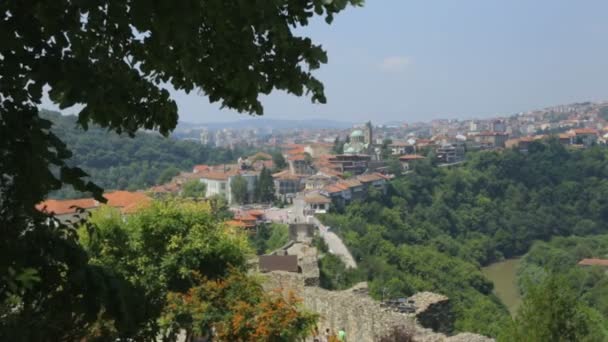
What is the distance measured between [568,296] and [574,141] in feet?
390

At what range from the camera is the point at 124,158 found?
9956 cm

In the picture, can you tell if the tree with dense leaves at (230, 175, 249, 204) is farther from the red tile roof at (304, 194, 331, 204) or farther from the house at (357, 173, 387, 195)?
the house at (357, 173, 387, 195)

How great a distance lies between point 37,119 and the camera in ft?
9.17

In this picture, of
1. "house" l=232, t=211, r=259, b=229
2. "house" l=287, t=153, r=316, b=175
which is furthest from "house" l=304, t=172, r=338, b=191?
"house" l=232, t=211, r=259, b=229

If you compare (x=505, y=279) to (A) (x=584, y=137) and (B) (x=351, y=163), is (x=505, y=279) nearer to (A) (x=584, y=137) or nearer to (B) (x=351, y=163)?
(B) (x=351, y=163)

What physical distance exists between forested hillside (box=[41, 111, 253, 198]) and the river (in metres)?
35.8

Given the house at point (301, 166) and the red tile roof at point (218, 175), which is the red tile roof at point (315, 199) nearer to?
the red tile roof at point (218, 175)

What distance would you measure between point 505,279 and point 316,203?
18449 mm

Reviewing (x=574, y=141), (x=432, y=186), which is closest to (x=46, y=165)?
(x=432, y=186)

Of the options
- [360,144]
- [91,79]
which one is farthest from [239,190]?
[91,79]

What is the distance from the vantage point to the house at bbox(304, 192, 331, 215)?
65.5 meters

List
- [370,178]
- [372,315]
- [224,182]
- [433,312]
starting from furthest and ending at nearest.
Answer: [224,182] < [370,178] < [433,312] < [372,315]

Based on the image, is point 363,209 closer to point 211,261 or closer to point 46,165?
point 211,261

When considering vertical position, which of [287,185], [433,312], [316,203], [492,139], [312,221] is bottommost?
[287,185]
